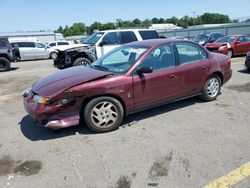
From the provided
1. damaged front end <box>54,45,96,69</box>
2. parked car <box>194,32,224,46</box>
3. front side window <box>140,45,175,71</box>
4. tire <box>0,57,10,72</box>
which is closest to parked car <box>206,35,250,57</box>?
parked car <box>194,32,224,46</box>

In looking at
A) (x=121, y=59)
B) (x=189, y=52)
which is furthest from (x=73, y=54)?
(x=189, y=52)

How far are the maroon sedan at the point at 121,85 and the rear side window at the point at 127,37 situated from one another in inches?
233

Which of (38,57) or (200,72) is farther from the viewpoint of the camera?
(38,57)

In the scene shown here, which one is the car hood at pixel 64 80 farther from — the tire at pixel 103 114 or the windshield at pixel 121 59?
the tire at pixel 103 114

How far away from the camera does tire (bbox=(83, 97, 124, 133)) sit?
4.47m

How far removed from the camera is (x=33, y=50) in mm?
20703

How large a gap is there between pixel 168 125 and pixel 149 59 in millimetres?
1286

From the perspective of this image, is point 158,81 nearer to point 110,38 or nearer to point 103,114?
point 103,114

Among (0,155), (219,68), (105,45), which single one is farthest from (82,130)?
(105,45)

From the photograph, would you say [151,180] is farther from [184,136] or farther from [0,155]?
[0,155]

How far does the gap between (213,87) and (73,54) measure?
665 cm

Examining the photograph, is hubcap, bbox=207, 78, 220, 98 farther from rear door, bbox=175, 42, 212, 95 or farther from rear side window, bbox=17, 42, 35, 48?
rear side window, bbox=17, 42, 35, 48

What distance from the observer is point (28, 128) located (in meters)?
5.01

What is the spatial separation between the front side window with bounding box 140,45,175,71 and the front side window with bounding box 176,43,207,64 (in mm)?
257
